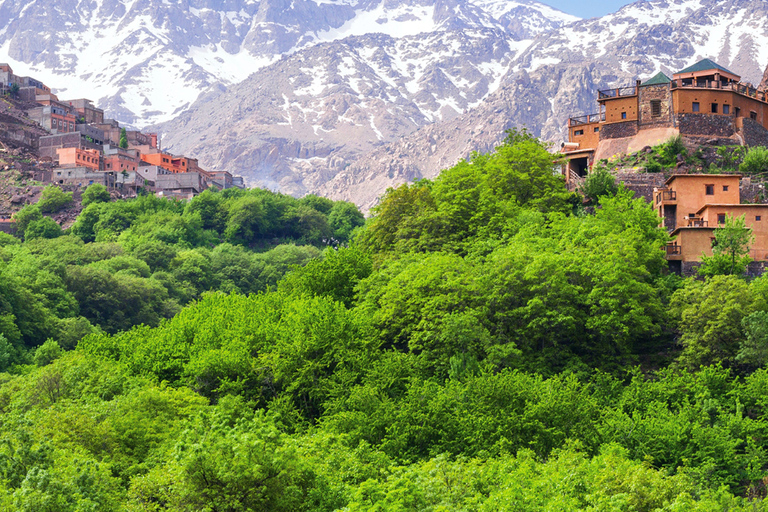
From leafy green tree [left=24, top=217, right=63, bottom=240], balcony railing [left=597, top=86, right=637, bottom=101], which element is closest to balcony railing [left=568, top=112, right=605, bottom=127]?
balcony railing [left=597, top=86, right=637, bottom=101]

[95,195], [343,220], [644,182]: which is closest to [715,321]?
[644,182]

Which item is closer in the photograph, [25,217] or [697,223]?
[697,223]

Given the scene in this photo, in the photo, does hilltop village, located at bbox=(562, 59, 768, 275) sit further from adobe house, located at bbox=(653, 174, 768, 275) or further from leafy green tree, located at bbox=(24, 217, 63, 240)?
leafy green tree, located at bbox=(24, 217, 63, 240)

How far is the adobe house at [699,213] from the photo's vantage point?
7300 cm

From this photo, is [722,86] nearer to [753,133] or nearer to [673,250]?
[753,133]

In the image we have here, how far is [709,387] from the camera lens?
199 feet

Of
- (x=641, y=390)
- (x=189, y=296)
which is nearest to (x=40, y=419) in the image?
(x=641, y=390)

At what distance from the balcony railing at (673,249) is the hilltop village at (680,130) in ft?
1.73

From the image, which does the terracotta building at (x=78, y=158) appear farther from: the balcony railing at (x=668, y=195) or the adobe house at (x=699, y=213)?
the adobe house at (x=699, y=213)

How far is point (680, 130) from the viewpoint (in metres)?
88.3

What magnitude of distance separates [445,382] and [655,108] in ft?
137

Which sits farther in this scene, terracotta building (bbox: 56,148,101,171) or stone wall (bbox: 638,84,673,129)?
terracotta building (bbox: 56,148,101,171)

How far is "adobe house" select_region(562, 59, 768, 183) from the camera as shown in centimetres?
8869

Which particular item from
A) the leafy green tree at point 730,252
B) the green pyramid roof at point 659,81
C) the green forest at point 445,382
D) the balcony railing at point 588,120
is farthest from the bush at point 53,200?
the leafy green tree at point 730,252
